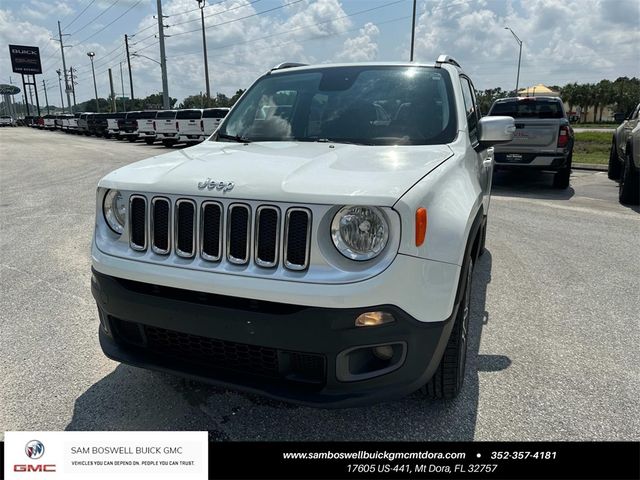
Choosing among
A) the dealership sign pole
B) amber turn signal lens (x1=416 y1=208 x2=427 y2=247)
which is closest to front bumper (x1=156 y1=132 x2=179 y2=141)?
amber turn signal lens (x1=416 y1=208 x2=427 y2=247)

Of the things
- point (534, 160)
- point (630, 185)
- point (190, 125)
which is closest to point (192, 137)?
point (190, 125)

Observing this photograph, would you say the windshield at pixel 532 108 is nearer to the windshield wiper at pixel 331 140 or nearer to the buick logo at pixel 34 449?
the windshield wiper at pixel 331 140

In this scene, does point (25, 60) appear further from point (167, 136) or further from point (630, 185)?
point (630, 185)

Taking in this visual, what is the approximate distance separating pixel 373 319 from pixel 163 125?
2295cm

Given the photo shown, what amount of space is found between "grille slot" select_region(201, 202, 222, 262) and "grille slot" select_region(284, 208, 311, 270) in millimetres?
335

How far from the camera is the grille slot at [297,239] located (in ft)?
6.79

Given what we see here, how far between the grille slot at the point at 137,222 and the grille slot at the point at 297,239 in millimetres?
811

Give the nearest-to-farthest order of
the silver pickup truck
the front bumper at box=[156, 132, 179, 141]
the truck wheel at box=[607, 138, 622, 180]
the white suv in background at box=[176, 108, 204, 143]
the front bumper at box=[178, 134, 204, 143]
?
1. the silver pickup truck
2. the truck wheel at box=[607, 138, 622, 180]
3. the white suv in background at box=[176, 108, 204, 143]
4. the front bumper at box=[178, 134, 204, 143]
5. the front bumper at box=[156, 132, 179, 141]

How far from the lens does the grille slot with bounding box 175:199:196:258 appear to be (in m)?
2.29

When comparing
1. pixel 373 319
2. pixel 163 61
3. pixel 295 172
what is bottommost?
pixel 373 319

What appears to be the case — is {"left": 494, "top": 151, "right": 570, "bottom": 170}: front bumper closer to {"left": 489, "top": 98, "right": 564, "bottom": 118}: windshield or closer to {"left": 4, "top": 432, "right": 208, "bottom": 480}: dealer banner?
{"left": 489, "top": 98, "right": 564, "bottom": 118}: windshield

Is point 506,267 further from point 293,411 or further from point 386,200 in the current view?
point 386,200

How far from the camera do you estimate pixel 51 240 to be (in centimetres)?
627

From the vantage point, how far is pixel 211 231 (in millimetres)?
2254
